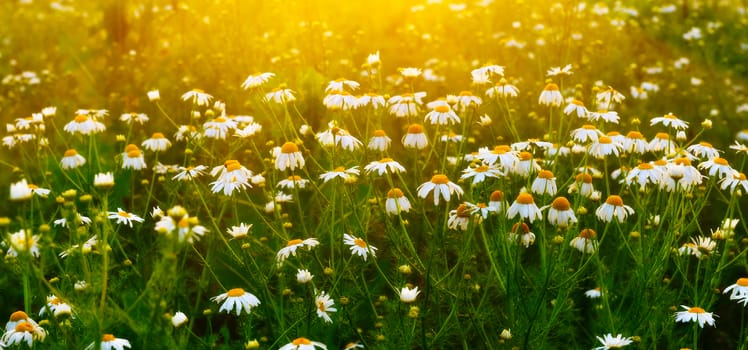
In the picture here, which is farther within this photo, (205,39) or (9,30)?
(9,30)

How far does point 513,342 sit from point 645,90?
13.1 ft

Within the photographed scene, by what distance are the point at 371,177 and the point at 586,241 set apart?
3.19 ft

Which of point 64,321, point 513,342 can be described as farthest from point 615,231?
point 64,321

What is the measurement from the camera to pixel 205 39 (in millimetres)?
7191

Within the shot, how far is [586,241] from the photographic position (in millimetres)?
3234

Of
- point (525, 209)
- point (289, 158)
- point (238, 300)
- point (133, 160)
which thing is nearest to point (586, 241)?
point (525, 209)

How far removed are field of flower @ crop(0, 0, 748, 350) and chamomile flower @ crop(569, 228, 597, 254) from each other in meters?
0.03

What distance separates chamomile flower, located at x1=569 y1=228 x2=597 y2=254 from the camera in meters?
3.15

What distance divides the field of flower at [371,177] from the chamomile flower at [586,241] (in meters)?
0.03

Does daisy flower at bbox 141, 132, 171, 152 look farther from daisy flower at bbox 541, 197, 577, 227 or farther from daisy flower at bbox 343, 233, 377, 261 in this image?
daisy flower at bbox 541, 197, 577, 227

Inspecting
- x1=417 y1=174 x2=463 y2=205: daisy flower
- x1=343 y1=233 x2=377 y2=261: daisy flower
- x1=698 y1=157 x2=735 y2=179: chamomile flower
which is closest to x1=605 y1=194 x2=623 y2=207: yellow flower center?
x1=698 y1=157 x2=735 y2=179: chamomile flower

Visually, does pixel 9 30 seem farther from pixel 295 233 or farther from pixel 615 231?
pixel 615 231

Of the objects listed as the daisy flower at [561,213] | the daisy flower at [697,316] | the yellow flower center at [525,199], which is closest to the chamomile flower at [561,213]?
the daisy flower at [561,213]

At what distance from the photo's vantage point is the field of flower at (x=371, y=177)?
3014mm
